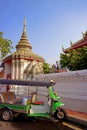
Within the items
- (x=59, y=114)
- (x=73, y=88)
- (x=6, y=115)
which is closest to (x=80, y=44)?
(x=73, y=88)

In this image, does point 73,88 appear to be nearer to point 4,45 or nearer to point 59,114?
point 59,114

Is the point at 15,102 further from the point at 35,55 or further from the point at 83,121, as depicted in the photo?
the point at 35,55

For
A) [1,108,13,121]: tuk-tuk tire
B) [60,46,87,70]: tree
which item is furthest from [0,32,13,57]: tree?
[1,108,13,121]: tuk-tuk tire

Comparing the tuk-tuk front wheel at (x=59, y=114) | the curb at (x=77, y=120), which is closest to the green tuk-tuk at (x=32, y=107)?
the tuk-tuk front wheel at (x=59, y=114)

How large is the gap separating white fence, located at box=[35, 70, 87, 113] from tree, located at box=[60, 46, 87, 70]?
5.49 feet

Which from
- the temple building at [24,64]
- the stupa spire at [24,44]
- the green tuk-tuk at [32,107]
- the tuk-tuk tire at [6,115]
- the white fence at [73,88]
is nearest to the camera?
the green tuk-tuk at [32,107]

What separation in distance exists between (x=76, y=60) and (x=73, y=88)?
3003 mm

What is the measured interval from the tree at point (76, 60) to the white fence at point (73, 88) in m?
1.67

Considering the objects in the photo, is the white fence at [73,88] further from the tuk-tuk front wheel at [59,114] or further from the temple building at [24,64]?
the temple building at [24,64]

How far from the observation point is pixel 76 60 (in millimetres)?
18141

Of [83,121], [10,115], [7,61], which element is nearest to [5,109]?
[10,115]

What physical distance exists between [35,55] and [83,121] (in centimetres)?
1231

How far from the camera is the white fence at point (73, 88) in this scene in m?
14.6

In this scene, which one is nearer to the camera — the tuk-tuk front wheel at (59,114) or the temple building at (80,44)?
the tuk-tuk front wheel at (59,114)
